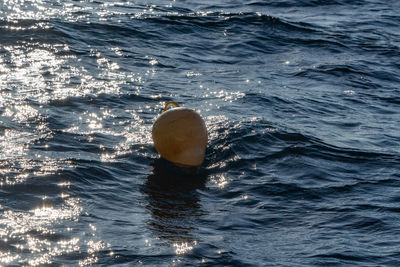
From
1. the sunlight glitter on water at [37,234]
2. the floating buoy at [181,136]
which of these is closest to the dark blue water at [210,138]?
the sunlight glitter on water at [37,234]

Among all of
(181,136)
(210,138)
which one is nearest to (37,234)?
(181,136)

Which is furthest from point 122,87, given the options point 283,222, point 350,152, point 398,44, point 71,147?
point 398,44

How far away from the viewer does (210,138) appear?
1020cm

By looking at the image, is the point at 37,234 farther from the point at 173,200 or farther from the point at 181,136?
the point at 181,136

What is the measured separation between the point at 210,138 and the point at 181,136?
4.03 ft

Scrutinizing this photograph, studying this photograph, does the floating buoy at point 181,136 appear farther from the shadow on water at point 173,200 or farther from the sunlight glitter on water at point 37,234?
the sunlight glitter on water at point 37,234

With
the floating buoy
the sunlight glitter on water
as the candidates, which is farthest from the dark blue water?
the floating buoy

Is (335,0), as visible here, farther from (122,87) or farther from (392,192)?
(392,192)

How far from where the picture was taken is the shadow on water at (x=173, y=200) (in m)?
7.58

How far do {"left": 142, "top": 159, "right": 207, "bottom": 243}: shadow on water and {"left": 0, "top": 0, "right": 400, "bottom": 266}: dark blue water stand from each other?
0.08 ft

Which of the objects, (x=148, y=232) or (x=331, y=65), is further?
(x=331, y=65)

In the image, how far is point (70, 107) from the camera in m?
11.0

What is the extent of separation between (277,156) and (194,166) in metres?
1.32

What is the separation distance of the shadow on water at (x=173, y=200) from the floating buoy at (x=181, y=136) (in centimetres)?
18
